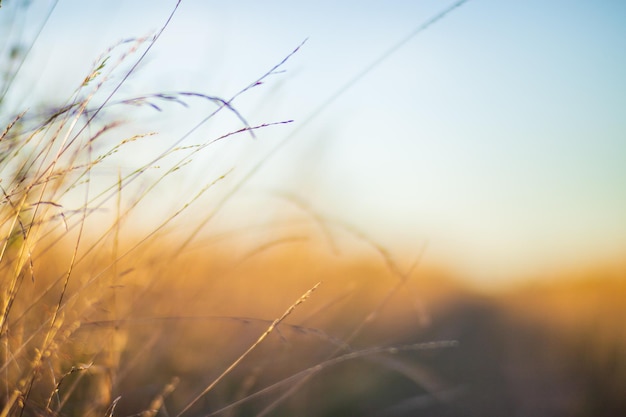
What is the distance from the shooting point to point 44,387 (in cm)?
140

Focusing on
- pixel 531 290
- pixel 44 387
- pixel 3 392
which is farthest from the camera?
pixel 531 290

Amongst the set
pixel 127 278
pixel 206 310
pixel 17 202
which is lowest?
pixel 206 310

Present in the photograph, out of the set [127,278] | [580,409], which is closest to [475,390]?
[580,409]

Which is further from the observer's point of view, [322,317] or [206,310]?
[322,317]

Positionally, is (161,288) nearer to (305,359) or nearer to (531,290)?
(305,359)

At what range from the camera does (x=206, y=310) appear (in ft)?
7.90

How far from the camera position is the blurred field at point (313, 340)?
1326 mm

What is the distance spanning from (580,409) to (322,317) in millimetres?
1291

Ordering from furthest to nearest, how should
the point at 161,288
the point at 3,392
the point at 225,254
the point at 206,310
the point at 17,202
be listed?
the point at 206,310 → the point at 225,254 → the point at 161,288 → the point at 3,392 → the point at 17,202

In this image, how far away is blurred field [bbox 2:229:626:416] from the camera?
4.35 ft

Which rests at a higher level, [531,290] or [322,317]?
[322,317]

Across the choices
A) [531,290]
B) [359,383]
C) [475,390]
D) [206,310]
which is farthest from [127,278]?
[531,290]

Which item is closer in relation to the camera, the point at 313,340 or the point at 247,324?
the point at 247,324

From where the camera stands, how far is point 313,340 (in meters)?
2.84
